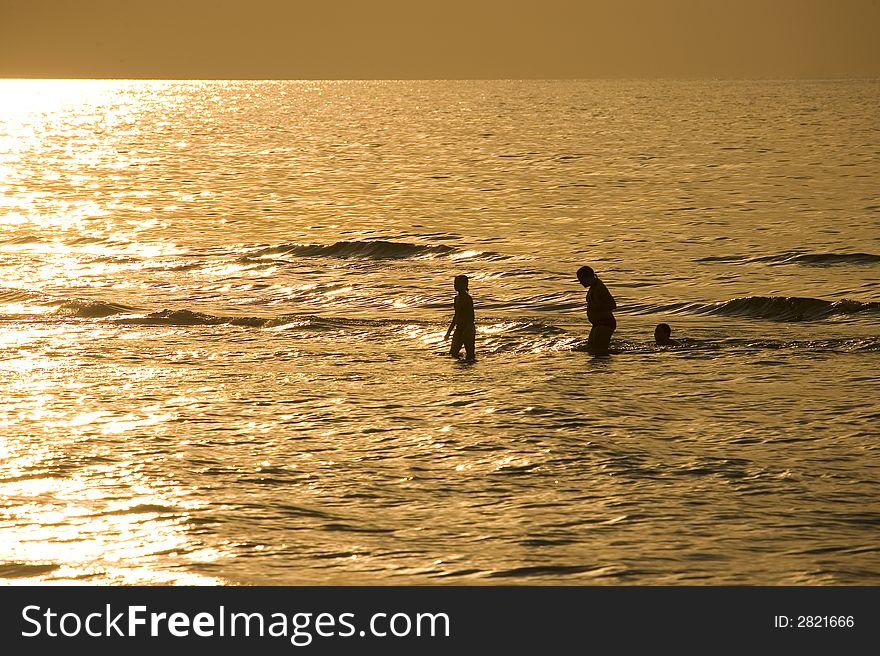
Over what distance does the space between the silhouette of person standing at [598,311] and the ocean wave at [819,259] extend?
14.1m

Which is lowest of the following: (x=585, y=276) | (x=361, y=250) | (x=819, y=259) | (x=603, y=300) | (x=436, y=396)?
(x=436, y=396)

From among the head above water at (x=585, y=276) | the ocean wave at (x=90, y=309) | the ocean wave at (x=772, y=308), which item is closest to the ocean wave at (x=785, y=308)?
the ocean wave at (x=772, y=308)

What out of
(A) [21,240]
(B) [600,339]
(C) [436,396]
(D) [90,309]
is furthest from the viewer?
(A) [21,240]

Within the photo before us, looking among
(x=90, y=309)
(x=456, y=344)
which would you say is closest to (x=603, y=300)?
(x=456, y=344)

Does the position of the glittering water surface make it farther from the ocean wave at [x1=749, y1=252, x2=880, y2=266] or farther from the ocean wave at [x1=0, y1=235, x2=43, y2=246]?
the ocean wave at [x1=0, y1=235, x2=43, y2=246]

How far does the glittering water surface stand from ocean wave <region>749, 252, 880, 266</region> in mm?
162

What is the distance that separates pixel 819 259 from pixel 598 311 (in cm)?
1535

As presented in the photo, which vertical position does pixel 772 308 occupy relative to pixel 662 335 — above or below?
above

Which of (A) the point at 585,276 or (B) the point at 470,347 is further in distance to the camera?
(B) the point at 470,347

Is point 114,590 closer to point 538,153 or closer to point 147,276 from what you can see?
point 147,276

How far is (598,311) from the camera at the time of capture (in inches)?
789

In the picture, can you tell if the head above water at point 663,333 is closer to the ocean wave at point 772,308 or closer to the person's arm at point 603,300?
the person's arm at point 603,300

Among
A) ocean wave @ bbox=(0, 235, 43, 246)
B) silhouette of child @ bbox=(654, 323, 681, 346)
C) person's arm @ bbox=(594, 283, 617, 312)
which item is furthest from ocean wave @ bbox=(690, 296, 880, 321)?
ocean wave @ bbox=(0, 235, 43, 246)

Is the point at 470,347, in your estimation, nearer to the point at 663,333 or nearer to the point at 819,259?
the point at 663,333
